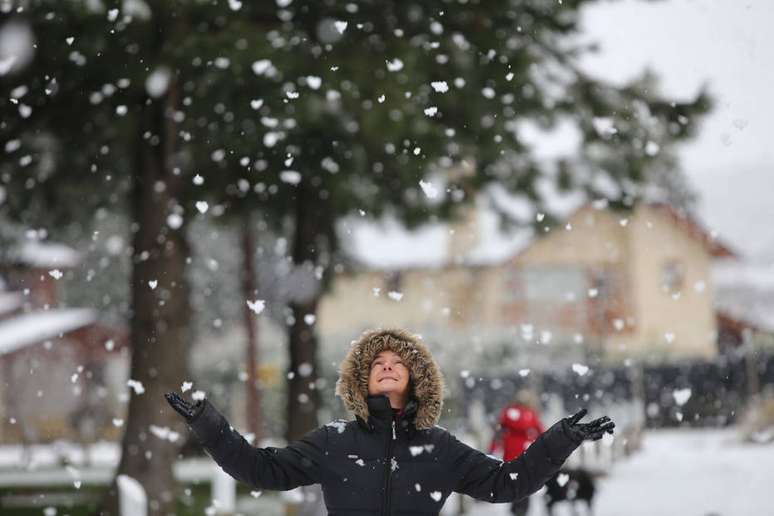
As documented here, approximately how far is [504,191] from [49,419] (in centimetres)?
2171

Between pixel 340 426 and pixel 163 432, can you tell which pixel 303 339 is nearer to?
pixel 163 432

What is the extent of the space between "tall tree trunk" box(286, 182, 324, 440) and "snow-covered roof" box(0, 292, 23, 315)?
85.5 feet

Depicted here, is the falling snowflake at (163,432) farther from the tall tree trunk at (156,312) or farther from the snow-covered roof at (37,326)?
the snow-covered roof at (37,326)

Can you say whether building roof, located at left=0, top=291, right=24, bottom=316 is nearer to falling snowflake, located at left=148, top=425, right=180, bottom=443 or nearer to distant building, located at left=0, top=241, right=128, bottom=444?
distant building, located at left=0, top=241, right=128, bottom=444

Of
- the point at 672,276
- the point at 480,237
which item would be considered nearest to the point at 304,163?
the point at 480,237

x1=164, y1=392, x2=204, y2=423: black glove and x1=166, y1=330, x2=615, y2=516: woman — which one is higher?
x1=164, y1=392, x2=204, y2=423: black glove

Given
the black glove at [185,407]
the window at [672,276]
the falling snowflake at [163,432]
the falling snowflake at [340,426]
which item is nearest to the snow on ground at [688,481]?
the falling snowflake at [163,432]

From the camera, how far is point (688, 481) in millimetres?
13523

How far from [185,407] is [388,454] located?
2.26 ft

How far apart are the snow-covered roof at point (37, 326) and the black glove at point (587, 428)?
2625 cm

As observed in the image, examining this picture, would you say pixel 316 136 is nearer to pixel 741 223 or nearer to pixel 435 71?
pixel 435 71

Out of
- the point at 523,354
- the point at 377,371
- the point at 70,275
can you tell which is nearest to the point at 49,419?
the point at 70,275

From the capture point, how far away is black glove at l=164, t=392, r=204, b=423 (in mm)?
3143

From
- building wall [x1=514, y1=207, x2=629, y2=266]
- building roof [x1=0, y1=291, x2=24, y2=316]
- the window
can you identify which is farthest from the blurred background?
building roof [x1=0, y1=291, x2=24, y2=316]
